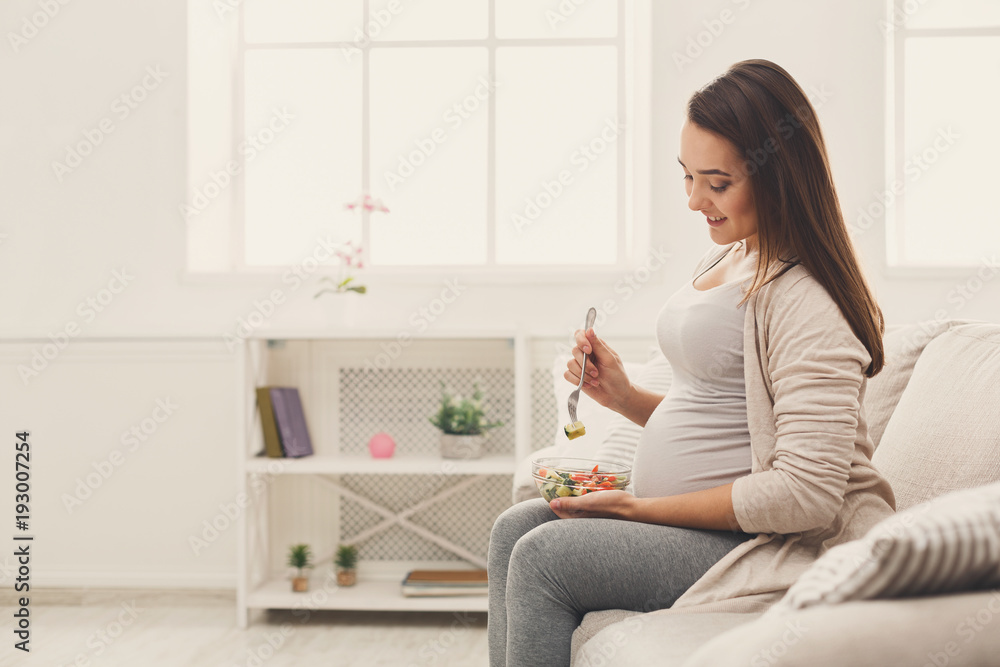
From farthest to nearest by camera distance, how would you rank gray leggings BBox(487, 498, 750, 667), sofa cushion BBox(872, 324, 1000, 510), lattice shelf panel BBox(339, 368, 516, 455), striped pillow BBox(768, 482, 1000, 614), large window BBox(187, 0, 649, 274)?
large window BBox(187, 0, 649, 274)
lattice shelf panel BBox(339, 368, 516, 455)
sofa cushion BBox(872, 324, 1000, 510)
gray leggings BBox(487, 498, 750, 667)
striped pillow BBox(768, 482, 1000, 614)

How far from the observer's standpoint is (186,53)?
2.72 meters

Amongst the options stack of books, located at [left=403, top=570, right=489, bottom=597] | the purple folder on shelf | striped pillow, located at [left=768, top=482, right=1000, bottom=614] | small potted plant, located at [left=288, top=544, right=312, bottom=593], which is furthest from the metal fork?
small potted plant, located at [left=288, top=544, right=312, bottom=593]

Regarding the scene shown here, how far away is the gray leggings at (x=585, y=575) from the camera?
1.06 metres

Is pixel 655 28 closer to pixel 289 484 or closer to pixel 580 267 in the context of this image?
pixel 580 267

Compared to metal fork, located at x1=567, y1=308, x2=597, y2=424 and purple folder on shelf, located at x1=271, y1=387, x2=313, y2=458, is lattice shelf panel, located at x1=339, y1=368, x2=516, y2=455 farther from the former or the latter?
metal fork, located at x1=567, y1=308, x2=597, y2=424

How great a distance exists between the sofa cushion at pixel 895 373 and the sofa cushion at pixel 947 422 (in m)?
0.03

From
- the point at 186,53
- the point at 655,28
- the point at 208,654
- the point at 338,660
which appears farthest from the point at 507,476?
the point at 186,53

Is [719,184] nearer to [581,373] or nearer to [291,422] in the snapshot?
[581,373]

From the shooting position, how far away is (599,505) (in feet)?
3.76

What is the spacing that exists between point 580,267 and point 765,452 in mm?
1838

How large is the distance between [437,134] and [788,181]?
1987 mm

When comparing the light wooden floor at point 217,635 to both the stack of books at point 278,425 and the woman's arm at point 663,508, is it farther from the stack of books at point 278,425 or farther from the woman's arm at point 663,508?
the woman's arm at point 663,508

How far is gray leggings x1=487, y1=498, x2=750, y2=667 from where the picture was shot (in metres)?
1.06

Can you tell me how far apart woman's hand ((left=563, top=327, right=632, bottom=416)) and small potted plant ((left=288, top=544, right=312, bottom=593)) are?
1.50 metres
